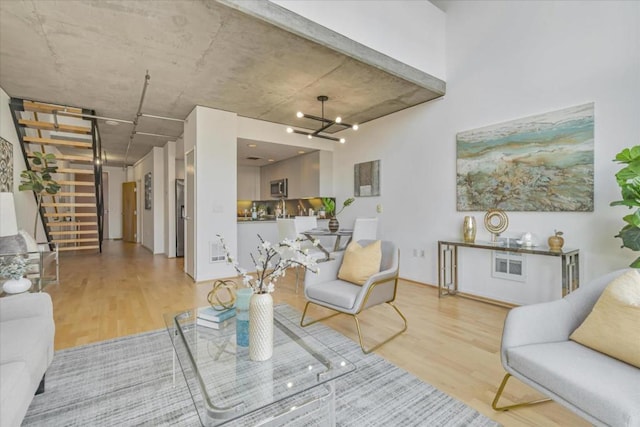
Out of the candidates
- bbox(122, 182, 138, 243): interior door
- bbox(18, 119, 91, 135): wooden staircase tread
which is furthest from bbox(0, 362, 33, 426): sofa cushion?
bbox(122, 182, 138, 243): interior door

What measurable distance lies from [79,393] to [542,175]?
4513mm

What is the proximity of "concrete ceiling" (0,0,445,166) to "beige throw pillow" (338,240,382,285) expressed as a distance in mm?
2069

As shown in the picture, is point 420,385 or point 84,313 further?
point 84,313

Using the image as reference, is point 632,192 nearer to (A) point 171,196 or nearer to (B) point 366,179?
(B) point 366,179

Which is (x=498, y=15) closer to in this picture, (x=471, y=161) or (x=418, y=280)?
(x=471, y=161)

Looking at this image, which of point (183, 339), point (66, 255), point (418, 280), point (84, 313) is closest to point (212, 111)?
point (84, 313)

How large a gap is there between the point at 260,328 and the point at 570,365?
1487 millimetres

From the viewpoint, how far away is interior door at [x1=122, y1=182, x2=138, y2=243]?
9.66 metres

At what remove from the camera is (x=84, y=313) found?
10.6 feet

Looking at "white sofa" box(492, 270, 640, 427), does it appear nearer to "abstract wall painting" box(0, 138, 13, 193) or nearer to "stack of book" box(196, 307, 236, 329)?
"stack of book" box(196, 307, 236, 329)

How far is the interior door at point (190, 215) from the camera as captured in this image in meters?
4.75

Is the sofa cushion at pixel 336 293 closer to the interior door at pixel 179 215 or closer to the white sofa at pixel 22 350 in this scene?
the white sofa at pixel 22 350

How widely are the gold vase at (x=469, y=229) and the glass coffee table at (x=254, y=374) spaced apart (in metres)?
2.80

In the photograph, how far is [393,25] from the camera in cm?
360
